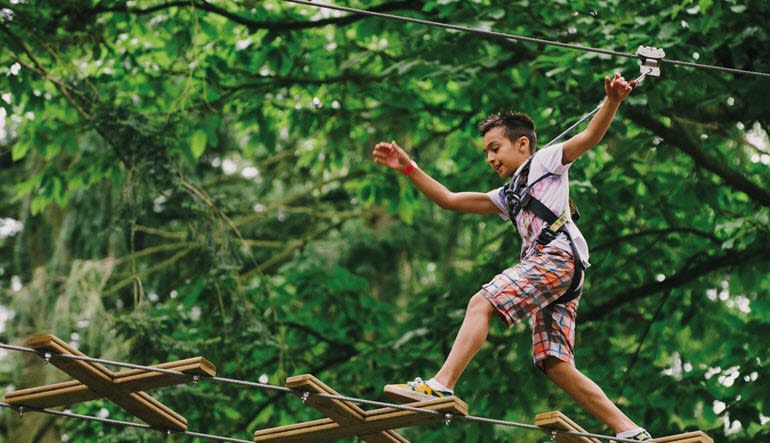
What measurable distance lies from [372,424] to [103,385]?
112cm

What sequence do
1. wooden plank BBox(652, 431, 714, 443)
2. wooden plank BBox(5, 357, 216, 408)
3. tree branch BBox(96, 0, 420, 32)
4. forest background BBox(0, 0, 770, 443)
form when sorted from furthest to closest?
tree branch BBox(96, 0, 420, 32) → forest background BBox(0, 0, 770, 443) → wooden plank BBox(652, 431, 714, 443) → wooden plank BBox(5, 357, 216, 408)

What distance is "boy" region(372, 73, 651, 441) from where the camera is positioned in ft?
18.2

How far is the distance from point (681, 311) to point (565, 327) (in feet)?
14.4

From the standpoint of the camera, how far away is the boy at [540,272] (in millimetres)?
5559

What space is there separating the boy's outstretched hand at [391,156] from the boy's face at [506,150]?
0.39 metres

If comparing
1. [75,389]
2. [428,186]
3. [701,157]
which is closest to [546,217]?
[428,186]

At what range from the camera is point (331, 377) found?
415 inches

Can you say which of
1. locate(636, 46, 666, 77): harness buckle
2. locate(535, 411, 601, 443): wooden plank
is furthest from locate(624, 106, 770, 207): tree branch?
locate(535, 411, 601, 443): wooden plank

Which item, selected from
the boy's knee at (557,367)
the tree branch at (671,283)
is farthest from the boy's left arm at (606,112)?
the tree branch at (671,283)

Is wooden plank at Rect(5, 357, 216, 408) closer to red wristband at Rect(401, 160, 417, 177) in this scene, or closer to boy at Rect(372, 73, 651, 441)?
boy at Rect(372, 73, 651, 441)

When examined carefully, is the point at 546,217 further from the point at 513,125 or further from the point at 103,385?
the point at 103,385

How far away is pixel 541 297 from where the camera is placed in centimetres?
570

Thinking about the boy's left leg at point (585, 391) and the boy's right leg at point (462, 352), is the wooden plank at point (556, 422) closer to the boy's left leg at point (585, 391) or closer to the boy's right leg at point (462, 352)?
the boy's left leg at point (585, 391)

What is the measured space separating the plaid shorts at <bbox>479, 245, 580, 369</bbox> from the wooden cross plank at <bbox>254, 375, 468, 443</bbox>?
0.54m
